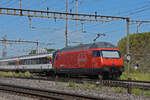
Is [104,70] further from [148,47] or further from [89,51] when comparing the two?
[148,47]

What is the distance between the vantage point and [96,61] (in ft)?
63.9

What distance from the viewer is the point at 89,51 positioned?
20469 mm

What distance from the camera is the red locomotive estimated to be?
19.3 meters

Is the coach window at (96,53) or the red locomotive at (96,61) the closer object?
the red locomotive at (96,61)

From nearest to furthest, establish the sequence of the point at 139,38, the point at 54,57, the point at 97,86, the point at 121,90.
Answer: the point at 121,90 < the point at 97,86 < the point at 54,57 < the point at 139,38

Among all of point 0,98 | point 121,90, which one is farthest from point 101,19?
point 0,98

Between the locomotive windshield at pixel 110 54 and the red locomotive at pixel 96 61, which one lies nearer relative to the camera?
the red locomotive at pixel 96 61

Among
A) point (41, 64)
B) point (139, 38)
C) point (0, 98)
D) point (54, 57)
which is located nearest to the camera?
point (0, 98)

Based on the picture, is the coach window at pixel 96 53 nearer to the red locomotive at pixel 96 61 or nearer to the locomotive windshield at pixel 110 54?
the red locomotive at pixel 96 61

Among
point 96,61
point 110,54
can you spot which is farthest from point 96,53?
point 110,54

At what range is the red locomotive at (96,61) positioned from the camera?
19.3 meters

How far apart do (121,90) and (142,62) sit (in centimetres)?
2395

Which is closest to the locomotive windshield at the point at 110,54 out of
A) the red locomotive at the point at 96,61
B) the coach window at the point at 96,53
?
the red locomotive at the point at 96,61

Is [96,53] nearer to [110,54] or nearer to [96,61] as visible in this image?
[96,61]
